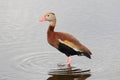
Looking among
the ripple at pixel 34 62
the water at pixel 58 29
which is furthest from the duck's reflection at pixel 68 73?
the ripple at pixel 34 62

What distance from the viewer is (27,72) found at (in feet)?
26.9

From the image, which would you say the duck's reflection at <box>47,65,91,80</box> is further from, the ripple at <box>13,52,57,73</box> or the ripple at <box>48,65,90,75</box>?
the ripple at <box>13,52,57,73</box>

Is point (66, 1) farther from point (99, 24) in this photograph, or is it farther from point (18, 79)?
point (18, 79)

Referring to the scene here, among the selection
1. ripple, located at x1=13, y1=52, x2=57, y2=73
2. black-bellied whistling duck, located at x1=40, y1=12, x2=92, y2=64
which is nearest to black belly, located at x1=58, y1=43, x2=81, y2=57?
black-bellied whistling duck, located at x1=40, y1=12, x2=92, y2=64

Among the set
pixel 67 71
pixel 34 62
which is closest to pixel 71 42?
pixel 67 71

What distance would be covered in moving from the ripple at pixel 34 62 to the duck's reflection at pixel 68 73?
26cm

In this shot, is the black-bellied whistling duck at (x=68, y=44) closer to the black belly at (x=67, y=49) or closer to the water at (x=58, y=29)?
the black belly at (x=67, y=49)

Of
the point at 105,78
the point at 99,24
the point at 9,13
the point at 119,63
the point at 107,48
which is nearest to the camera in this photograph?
the point at 105,78

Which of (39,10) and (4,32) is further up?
(39,10)

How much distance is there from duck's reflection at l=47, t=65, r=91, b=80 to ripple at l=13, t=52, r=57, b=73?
0.86 ft

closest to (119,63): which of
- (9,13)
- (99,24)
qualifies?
(99,24)

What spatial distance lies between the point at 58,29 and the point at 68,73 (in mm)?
3362

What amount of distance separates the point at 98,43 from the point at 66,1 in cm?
473

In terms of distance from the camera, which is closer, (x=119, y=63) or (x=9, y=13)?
(x=119, y=63)
